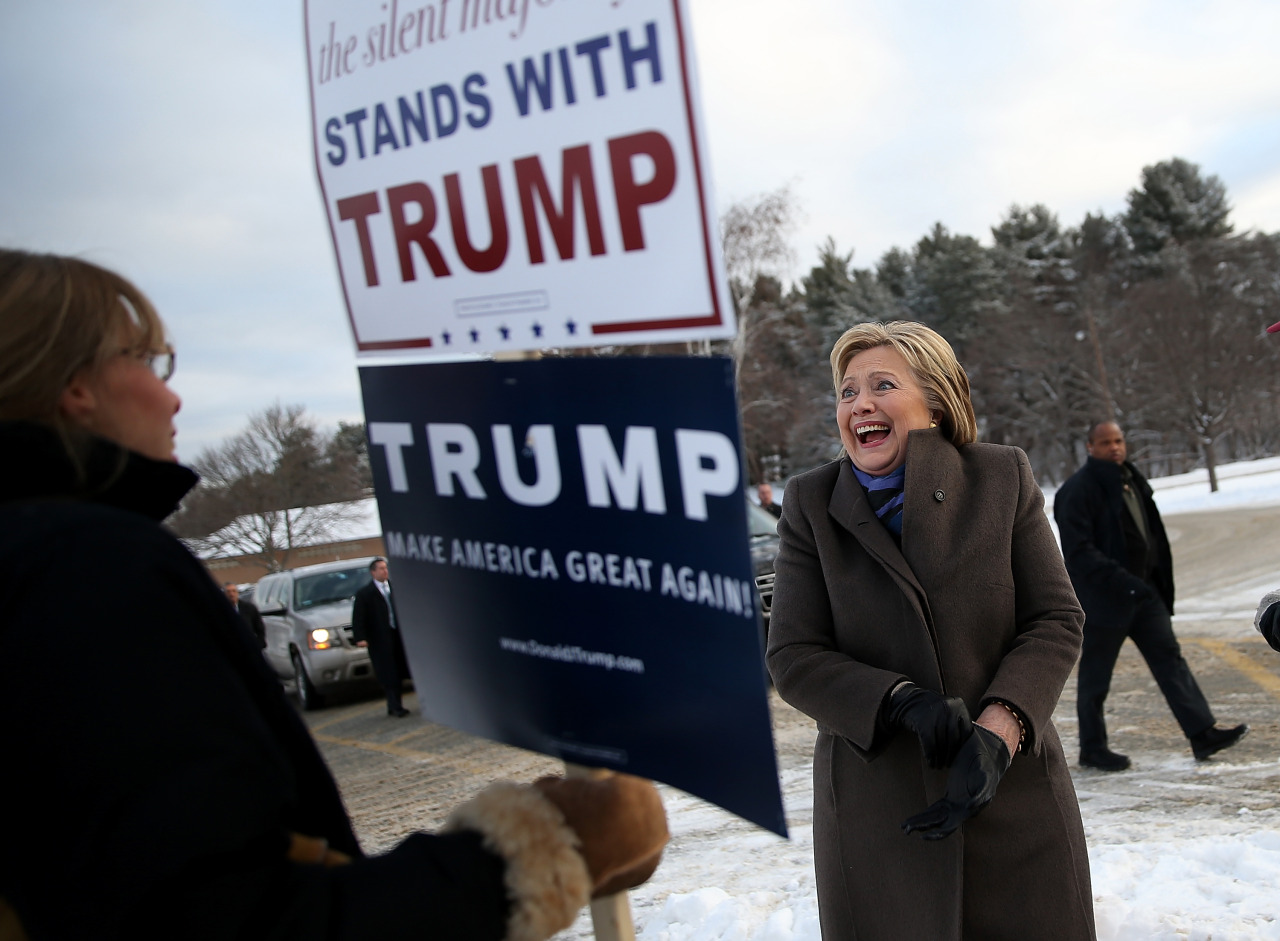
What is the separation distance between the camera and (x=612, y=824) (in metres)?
1.32

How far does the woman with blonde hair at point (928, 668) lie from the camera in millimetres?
2189

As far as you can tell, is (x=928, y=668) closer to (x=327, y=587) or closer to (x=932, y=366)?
(x=932, y=366)

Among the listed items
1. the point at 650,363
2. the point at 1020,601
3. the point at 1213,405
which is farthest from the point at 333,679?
the point at 1213,405

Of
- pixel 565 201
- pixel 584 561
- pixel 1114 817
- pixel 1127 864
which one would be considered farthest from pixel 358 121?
pixel 1114 817

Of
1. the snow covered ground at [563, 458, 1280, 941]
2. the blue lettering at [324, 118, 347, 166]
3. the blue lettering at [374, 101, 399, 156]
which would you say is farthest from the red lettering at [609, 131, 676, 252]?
the snow covered ground at [563, 458, 1280, 941]

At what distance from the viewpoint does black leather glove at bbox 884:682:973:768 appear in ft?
6.73

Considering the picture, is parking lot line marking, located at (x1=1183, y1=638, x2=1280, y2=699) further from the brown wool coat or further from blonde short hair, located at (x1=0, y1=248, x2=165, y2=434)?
blonde short hair, located at (x1=0, y1=248, x2=165, y2=434)

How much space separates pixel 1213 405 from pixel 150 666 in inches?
1339

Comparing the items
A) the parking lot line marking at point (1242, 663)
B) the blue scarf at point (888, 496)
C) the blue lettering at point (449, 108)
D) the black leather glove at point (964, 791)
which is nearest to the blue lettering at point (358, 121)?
the blue lettering at point (449, 108)

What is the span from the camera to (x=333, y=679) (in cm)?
1192

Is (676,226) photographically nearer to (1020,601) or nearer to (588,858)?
(588,858)

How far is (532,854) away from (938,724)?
3.67 ft

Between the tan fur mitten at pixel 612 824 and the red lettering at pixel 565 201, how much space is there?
71 centimetres

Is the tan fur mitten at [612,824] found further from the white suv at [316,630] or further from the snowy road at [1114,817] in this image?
the white suv at [316,630]
